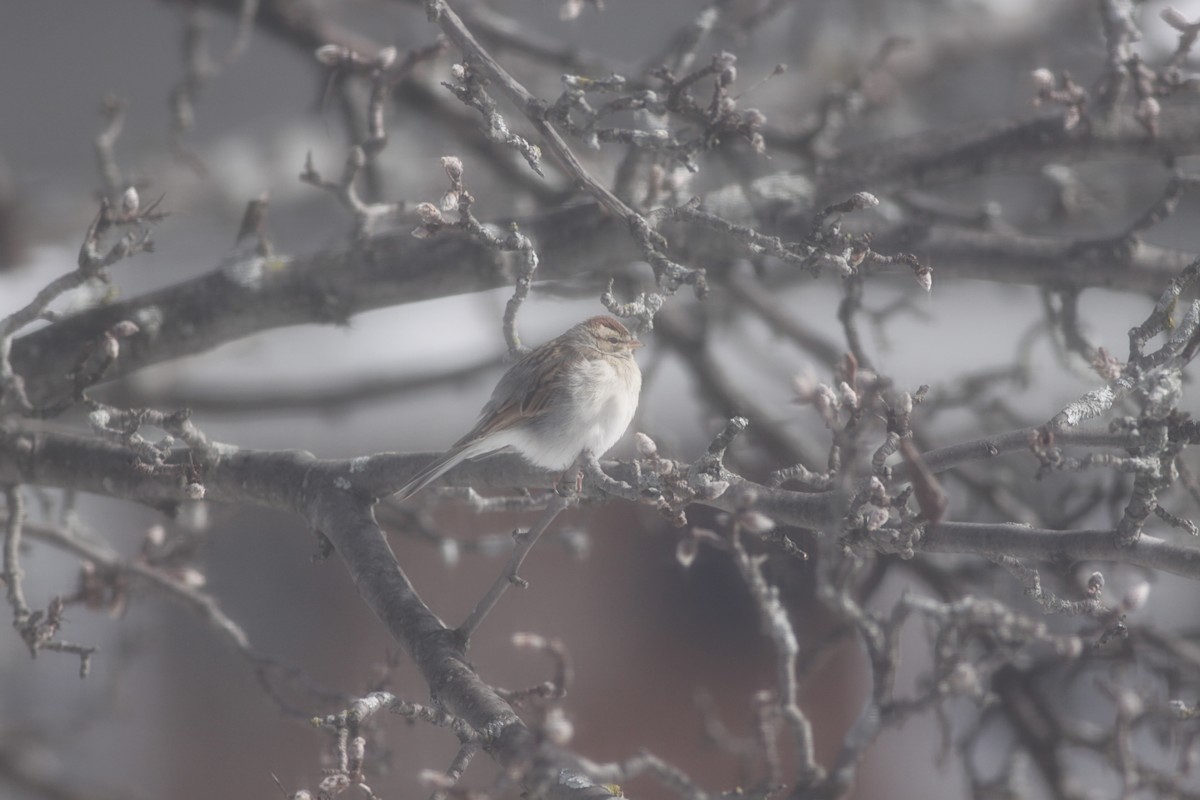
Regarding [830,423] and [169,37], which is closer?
[830,423]

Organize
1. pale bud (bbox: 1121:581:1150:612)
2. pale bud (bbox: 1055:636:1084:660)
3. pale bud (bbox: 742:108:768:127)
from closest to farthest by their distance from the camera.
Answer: pale bud (bbox: 1055:636:1084:660), pale bud (bbox: 1121:581:1150:612), pale bud (bbox: 742:108:768:127)

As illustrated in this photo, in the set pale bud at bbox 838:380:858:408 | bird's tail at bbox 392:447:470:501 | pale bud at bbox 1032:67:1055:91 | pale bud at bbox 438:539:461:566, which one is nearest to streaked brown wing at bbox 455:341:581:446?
bird's tail at bbox 392:447:470:501

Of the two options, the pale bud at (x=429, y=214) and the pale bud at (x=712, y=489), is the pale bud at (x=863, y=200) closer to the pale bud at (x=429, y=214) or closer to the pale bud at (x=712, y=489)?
the pale bud at (x=712, y=489)

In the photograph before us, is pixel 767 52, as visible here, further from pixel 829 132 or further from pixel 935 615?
pixel 935 615

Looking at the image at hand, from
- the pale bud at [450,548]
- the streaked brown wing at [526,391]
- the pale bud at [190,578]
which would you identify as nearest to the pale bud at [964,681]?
the streaked brown wing at [526,391]

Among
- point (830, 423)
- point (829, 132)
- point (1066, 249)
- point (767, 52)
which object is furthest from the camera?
point (767, 52)

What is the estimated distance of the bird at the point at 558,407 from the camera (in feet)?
8.46

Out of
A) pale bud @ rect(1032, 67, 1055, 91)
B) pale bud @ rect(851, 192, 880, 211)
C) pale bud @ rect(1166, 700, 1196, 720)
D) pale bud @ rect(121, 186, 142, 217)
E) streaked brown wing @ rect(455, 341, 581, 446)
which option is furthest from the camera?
streaked brown wing @ rect(455, 341, 581, 446)

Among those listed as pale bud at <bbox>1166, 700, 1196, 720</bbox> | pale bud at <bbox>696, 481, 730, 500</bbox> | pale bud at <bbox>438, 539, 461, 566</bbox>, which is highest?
pale bud at <bbox>438, 539, 461, 566</bbox>

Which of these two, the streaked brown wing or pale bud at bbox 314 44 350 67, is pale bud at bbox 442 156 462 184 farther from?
pale bud at bbox 314 44 350 67

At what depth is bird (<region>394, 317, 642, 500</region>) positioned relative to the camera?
2578 mm

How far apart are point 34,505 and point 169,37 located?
9.72ft

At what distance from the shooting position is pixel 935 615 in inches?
59.1

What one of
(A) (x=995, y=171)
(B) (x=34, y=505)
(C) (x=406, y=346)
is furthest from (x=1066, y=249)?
(B) (x=34, y=505)
